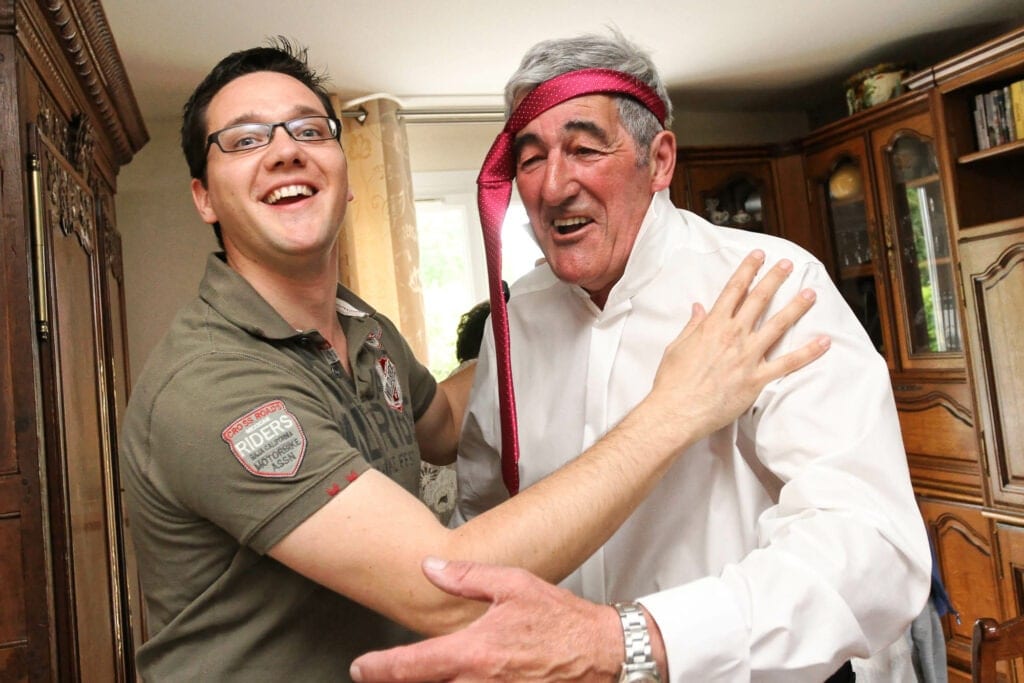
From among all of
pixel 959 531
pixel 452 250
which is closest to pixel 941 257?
pixel 959 531

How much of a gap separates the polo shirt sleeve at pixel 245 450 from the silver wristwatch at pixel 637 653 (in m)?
0.35

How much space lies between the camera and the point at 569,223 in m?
1.38

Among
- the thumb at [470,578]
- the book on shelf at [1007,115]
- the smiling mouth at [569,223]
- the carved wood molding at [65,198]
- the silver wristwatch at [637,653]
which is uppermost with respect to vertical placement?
the book on shelf at [1007,115]

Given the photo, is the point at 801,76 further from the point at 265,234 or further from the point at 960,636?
the point at 265,234

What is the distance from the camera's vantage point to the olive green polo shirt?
1031 mm

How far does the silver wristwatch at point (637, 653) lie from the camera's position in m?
0.94

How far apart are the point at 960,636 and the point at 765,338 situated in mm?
3419

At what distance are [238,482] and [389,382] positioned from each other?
472 mm

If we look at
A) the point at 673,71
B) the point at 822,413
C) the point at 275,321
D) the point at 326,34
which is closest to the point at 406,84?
the point at 326,34

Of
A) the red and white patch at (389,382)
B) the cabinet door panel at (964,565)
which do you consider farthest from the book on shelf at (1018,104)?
the red and white patch at (389,382)

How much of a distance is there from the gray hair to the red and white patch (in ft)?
1.56

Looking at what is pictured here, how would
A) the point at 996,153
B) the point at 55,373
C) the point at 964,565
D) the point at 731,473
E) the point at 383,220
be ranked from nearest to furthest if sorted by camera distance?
the point at 731,473 → the point at 55,373 → the point at 996,153 → the point at 964,565 → the point at 383,220

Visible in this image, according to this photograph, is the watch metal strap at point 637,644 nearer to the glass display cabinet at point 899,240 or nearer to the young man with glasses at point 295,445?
the young man with glasses at point 295,445

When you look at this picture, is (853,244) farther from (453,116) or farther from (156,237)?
(156,237)
